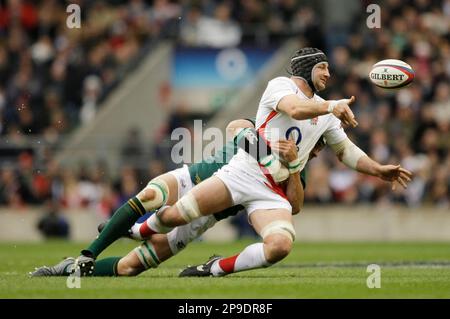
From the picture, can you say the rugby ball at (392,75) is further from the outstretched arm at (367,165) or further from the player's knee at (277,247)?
the player's knee at (277,247)

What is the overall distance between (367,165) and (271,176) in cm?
106

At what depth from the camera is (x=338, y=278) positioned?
10703mm

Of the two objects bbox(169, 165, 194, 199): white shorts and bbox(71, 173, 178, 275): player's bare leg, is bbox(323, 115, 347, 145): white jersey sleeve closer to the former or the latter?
bbox(169, 165, 194, 199): white shorts

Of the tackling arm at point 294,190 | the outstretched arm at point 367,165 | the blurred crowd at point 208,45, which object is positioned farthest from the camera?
the blurred crowd at point 208,45

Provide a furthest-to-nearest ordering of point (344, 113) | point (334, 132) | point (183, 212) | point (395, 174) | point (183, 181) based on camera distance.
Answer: point (183, 181) → point (334, 132) → point (395, 174) → point (183, 212) → point (344, 113)

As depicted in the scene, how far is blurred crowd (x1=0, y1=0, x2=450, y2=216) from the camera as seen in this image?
21.7 m

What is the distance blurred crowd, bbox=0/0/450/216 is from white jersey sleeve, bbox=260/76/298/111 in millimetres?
10560

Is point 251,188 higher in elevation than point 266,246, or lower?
higher

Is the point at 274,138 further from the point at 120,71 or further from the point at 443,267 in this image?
the point at 120,71

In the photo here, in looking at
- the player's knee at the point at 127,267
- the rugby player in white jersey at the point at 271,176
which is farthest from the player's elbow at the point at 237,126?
the player's knee at the point at 127,267

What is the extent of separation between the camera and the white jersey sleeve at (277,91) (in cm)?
1026

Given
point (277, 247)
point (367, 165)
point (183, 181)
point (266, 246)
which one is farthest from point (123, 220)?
Result: point (367, 165)

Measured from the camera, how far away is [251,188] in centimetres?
1032

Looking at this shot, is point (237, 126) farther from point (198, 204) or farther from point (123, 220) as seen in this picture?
point (123, 220)
